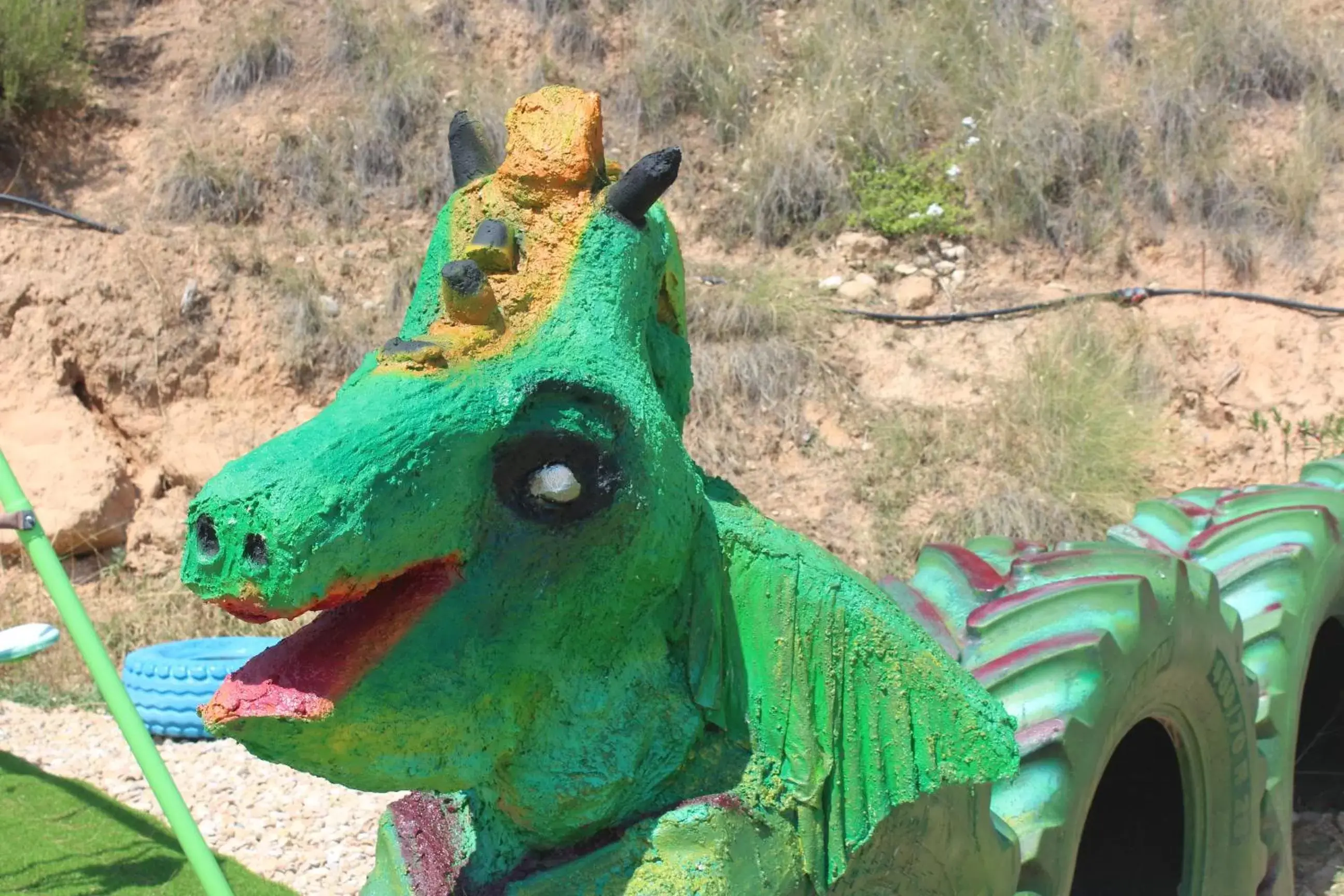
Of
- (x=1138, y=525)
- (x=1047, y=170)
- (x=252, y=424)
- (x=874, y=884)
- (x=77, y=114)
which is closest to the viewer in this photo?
(x=874, y=884)

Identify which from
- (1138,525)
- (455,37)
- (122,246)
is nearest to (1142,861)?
(1138,525)

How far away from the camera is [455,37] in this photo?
26.3ft

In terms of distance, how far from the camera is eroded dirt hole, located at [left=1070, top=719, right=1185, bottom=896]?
2.57 m

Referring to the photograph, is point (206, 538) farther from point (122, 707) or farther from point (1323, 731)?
point (1323, 731)

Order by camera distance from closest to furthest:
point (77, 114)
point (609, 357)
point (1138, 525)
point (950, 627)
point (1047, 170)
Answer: point (609, 357)
point (950, 627)
point (1138, 525)
point (1047, 170)
point (77, 114)

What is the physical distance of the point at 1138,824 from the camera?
264 centimetres

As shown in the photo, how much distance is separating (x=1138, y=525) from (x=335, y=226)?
17.5 ft

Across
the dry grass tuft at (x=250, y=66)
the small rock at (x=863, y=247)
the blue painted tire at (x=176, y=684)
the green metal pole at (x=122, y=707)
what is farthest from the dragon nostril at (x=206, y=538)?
the dry grass tuft at (x=250, y=66)

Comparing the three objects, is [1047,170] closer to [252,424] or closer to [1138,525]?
[252,424]

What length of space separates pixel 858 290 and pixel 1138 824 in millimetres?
4405

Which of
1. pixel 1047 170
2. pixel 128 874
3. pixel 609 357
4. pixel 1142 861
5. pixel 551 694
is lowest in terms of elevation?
pixel 128 874

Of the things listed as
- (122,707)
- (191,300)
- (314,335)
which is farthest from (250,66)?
(122,707)

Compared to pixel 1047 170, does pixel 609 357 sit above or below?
above

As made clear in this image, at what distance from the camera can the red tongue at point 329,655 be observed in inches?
49.0
